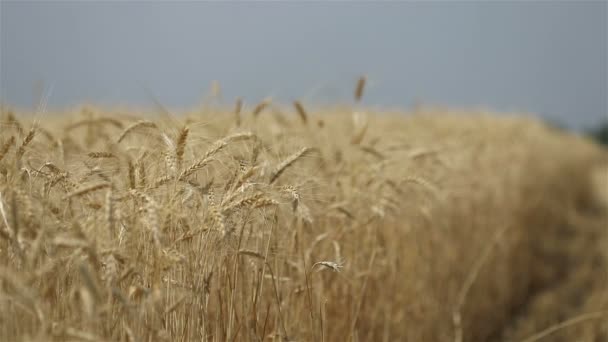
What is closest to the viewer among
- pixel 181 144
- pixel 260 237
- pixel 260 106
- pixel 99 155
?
pixel 181 144

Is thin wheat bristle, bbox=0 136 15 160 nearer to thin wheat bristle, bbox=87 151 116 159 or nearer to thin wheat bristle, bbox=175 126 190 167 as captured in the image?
thin wheat bristle, bbox=87 151 116 159

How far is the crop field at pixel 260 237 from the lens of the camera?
51.8 inches

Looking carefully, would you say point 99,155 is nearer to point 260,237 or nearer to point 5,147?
point 5,147

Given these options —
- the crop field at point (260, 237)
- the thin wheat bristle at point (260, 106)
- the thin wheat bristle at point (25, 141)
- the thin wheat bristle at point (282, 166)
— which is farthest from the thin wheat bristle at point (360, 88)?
the thin wheat bristle at point (25, 141)

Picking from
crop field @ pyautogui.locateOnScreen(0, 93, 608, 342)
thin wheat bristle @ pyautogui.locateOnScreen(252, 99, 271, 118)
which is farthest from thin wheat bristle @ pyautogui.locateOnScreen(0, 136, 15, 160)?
thin wheat bristle @ pyautogui.locateOnScreen(252, 99, 271, 118)

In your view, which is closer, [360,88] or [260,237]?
[260,237]

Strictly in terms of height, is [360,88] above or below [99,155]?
above

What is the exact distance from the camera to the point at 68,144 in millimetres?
3068

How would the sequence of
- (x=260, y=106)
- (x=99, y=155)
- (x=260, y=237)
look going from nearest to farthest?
1. (x=99, y=155)
2. (x=260, y=237)
3. (x=260, y=106)

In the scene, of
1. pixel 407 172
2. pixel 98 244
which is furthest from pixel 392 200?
pixel 98 244

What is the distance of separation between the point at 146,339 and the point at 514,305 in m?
4.22

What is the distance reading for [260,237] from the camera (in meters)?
1.84

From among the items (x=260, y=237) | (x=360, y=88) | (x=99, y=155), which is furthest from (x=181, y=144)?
(x=360, y=88)

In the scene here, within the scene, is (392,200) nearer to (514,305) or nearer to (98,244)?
(98,244)
